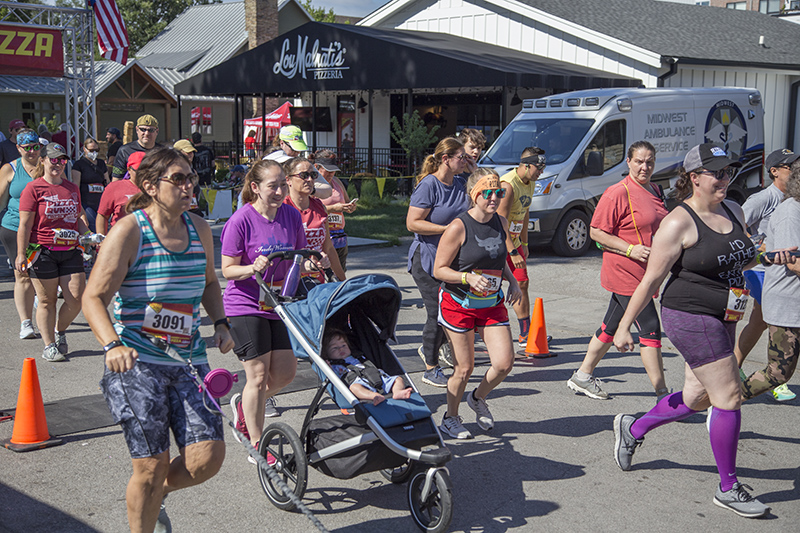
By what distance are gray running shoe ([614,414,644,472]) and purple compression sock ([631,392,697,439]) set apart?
0.04 metres

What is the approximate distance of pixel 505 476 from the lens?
486cm

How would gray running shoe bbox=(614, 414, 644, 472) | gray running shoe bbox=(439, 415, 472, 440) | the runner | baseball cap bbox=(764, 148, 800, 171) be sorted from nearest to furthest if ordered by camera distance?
1. gray running shoe bbox=(614, 414, 644, 472)
2. gray running shoe bbox=(439, 415, 472, 440)
3. baseball cap bbox=(764, 148, 800, 171)
4. the runner

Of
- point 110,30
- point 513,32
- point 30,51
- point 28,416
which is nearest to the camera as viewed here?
point 28,416

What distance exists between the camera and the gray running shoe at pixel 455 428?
541cm

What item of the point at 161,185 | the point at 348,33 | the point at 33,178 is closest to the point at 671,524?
the point at 161,185

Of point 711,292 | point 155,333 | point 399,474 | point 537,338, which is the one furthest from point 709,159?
point 537,338

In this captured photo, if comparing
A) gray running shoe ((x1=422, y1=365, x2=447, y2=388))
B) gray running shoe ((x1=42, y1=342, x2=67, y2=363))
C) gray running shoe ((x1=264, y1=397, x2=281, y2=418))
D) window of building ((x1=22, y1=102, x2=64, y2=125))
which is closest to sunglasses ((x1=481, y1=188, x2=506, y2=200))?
gray running shoe ((x1=422, y1=365, x2=447, y2=388))

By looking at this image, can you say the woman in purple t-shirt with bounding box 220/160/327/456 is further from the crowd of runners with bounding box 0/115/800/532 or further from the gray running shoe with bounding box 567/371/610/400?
the gray running shoe with bounding box 567/371/610/400

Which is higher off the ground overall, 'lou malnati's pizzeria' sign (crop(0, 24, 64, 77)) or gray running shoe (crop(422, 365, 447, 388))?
'lou malnati's pizzeria' sign (crop(0, 24, 64, 77))

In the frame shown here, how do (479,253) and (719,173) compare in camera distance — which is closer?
(719,173)

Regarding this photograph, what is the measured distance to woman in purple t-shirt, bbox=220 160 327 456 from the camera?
462 cm

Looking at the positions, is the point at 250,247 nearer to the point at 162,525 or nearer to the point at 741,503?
the point at 162,525

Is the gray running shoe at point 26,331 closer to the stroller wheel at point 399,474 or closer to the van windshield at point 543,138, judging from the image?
the stroller wheel at point 399,474

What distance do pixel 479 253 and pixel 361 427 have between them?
5.12 feet
